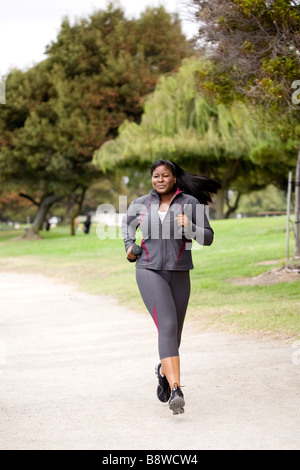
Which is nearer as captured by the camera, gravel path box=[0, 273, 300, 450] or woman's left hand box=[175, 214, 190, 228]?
gravel path box=[0, 273, 300, 450]

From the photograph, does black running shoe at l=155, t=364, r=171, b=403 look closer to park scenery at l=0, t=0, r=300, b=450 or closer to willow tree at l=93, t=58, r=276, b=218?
park scenery at l=0, t=0, r=300, b=450

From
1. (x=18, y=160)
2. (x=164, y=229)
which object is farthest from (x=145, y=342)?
(x=18, y=160)

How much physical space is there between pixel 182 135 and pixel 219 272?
17.2 meters

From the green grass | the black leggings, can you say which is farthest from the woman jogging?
the green grass

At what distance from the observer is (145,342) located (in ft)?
32.8

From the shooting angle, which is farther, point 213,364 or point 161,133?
point 161,133

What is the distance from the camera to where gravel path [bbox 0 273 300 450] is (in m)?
5.24

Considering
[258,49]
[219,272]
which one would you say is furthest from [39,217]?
[258,49]

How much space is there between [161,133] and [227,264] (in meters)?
16.9

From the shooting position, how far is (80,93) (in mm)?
42281

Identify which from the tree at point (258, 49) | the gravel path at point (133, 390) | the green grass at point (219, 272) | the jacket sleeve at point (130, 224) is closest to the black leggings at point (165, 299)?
the jacket sleeve at point (130, 224)

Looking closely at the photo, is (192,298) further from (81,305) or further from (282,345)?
(282,345)

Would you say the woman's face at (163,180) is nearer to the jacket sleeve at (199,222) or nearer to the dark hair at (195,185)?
the dark hair at (195,185)

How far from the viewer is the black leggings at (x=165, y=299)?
603 centimetres
